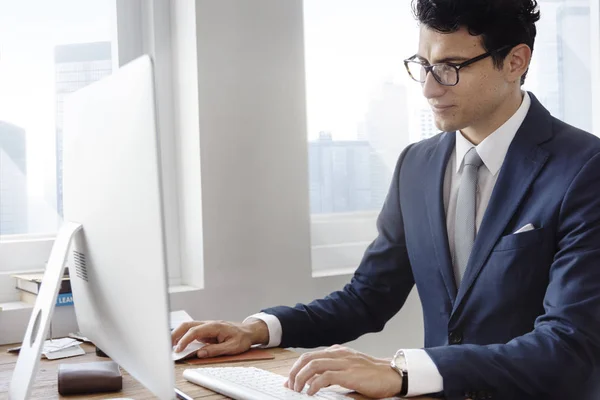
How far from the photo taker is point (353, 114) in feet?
9.12

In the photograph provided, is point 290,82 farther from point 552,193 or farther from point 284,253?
point 552,193

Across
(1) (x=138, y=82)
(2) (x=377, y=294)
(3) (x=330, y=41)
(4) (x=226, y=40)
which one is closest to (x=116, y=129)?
(1) (x=138, y=82)

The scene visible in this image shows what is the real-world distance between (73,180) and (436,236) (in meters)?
0.89

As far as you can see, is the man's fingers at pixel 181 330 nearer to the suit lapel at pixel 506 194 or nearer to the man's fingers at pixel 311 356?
the man's fingers at pixel 311 356

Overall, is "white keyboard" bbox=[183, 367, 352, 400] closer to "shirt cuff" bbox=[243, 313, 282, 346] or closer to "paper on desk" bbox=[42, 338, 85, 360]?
"shirt cuff" bbox=[243, 313, 282, 346]

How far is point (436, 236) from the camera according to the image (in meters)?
1.85

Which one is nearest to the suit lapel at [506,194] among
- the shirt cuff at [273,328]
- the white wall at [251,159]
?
the shirt cuff at [273,328]

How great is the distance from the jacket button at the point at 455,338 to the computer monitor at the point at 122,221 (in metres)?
0.82

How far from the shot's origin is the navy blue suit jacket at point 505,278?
Answer: 144 cm

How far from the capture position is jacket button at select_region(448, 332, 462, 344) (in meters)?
1.76

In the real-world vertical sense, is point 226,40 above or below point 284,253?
above

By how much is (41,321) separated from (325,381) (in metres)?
0.46

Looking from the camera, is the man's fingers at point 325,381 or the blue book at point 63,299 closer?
the man's fingers at point 325,381

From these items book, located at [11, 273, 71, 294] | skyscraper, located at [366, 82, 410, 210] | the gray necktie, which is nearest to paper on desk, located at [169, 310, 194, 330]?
book, located at [11, 273, 71, 294]
